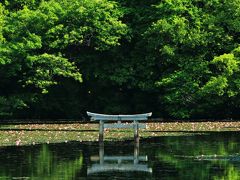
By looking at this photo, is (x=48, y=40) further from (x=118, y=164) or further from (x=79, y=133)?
(x=118, y=164)

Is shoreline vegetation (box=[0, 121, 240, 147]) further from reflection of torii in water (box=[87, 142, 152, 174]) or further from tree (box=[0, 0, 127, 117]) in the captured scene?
tree (box=[0, 0, 127, 117])

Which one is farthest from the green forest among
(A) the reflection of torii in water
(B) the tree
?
(A) the reflection of torii in water

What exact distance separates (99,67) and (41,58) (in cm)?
713

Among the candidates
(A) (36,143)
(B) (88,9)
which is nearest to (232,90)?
(B) (88,9)

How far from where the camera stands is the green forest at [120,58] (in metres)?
52.7

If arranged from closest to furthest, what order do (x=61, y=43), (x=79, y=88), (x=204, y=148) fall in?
(x=204, y=148)
(x=61, y=43)
(x=79, y=88)

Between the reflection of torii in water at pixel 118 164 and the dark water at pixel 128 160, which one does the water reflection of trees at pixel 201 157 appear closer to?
the dark water at pixel 128 160

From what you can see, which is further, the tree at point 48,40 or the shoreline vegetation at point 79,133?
the tree at point 48,40

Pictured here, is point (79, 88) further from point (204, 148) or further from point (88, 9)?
point (204, 148)

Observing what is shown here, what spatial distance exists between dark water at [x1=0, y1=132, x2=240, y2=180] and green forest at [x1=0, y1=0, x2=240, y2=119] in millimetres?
20638

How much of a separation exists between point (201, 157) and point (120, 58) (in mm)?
33252

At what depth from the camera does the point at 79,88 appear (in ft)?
194

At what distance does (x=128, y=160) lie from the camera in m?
25.0

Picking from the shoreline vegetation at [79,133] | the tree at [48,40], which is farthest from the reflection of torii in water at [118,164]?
the tree at [48,40]
